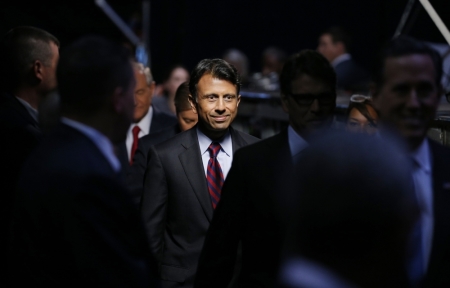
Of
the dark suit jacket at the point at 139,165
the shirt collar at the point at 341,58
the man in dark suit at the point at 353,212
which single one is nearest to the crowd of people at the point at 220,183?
the man in dark suit at the point at 353,212

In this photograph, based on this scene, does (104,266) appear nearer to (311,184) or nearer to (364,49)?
(311,184)

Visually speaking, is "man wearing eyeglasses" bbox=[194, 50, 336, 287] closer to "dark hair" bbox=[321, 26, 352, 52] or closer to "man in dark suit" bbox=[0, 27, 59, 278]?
"man in dark suit" bbox=[0, 27, 59, 278]

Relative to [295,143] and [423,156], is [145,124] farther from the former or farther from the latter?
[423,156]

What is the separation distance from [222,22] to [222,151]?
1240cm

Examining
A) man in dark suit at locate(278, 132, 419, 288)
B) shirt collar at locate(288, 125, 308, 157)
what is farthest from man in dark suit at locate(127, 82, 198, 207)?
man in dark suit at locate(278, 132, 419, 288)

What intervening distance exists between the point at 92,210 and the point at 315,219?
3.18 feet

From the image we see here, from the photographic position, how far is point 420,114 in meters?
3.10

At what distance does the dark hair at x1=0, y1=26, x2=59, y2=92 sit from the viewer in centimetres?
461

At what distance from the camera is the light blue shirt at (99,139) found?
9.62 ft

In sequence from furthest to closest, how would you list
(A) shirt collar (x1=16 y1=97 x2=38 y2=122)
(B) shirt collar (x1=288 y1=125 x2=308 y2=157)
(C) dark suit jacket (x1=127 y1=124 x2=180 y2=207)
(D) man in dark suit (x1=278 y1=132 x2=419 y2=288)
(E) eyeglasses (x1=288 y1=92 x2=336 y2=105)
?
(C) dark suit jacket (x1=127 y1=124 x2=180 y2=207), (A) shirt collar (x1=16 y1=97 x2=38 y2=122), (E) eyeglasses (x1=288 y1=92 x2=336 y2=105), (B) shirt collar (x1=288 y1=125 x2=308 y2=157), (D) man in dark suit (x1=278 y1=132 x2=419 y2=288)

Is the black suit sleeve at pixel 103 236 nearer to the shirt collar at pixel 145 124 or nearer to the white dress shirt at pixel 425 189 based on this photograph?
the white dress shirt at pixel 425 189

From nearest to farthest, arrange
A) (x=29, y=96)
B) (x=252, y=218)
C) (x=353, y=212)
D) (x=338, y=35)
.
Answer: (x=353, y=212)
(x=252, y=218)
(x=29, y=96)
(x=338, y=35)

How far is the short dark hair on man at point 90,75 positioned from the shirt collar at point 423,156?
1.10 m

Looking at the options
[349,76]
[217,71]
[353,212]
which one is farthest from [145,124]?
[353,212]
